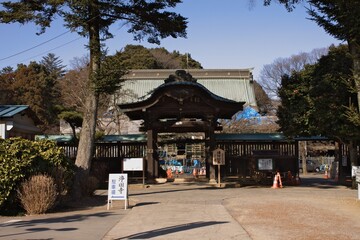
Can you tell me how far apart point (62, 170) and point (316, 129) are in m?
13.3

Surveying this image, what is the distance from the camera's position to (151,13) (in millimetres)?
18516

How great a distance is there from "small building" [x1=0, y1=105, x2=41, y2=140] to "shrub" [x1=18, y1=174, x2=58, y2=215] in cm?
950

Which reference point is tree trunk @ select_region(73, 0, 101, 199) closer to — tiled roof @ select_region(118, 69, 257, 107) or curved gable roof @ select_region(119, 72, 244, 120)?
curved gable roof @ select_region(119, 72, 244, 120)

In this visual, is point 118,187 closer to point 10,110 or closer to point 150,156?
point 150,156

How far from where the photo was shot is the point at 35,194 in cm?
1262

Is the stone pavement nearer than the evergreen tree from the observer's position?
Yes

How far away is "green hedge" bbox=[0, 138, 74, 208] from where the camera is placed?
1261 centimetres

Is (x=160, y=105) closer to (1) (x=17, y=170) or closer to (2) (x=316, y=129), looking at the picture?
(2) (x=316, y=129)

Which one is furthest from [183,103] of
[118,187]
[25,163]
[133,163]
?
[25,163]

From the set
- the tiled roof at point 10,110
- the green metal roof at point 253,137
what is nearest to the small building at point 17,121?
the tiled roof at point 10,110

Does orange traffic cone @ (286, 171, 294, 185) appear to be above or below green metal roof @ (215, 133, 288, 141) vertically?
below

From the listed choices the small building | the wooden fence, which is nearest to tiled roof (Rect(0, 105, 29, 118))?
the small building

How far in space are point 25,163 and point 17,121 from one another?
460 inches

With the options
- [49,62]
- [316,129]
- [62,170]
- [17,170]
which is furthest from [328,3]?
[49,62]
